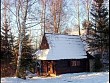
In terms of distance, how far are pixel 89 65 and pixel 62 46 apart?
4.26 m

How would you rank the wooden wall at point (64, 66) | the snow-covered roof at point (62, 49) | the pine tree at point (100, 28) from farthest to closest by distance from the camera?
the pine tree at point (100, 28)
the snow-covered roof at point (62, 49)
the wooden wall at point (64, 66)

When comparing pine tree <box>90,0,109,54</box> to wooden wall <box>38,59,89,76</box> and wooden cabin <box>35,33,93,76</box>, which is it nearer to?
wooden cabin <box>35,33,93,76</box>

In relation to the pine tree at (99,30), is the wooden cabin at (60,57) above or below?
below

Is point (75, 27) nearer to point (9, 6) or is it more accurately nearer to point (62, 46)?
point (62, 46)

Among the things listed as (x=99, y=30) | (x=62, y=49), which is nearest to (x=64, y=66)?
(x=62, y=49)

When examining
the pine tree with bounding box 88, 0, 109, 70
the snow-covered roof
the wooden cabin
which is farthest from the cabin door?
the pine tree with bounding box 88, 0, 109, 70

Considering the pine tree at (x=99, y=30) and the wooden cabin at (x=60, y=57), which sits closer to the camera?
the wooden cabin at (x=60, y=57)

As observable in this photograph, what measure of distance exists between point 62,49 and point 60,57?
Answer: 76.5 inches

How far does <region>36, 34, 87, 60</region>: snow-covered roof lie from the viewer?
3341 centimetres

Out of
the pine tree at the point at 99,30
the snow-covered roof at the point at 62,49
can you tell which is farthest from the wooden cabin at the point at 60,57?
the pine tree at the point at 99,30

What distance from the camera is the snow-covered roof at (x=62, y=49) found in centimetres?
3341

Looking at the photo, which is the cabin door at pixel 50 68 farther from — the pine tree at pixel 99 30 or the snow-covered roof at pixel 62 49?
the pine tree at pixel 99 30

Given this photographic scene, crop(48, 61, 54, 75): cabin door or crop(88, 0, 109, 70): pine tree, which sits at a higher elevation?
crop(88, 0, 109, 70): pine tree

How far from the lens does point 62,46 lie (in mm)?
35281
